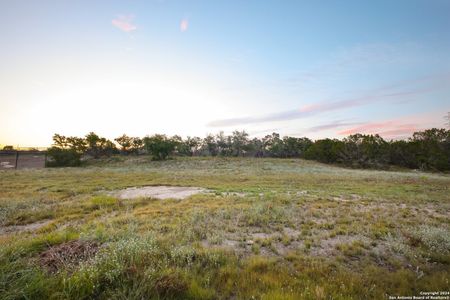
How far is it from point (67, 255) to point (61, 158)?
65964mm

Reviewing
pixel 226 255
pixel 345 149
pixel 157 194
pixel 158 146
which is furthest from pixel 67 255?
pixel 345 149

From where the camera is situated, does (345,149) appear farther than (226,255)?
Yes

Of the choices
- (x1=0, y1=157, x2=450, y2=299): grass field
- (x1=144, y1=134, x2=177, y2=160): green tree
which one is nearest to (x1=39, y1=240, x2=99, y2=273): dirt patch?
(x1=0, y1=157, x2=450, y2=299): grass field

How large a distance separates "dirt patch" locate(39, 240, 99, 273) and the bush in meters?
64.3

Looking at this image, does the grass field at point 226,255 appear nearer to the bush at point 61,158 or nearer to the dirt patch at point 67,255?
the dirt patch at point 67,255

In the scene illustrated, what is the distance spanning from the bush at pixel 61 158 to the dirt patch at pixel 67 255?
2532 inches

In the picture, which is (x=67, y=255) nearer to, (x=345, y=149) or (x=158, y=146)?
(x=158, y=146)

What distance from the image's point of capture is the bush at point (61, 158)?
181ft

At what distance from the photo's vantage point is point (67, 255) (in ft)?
14.1

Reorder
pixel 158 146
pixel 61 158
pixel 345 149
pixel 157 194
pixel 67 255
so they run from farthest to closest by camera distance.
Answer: pixel 345 149
pixel 158 146
pixel 61 158
pixel 157 194
pixel 67 255

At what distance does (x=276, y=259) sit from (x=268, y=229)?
93.8 inches

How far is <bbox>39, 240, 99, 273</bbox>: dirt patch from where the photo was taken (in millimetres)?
3779

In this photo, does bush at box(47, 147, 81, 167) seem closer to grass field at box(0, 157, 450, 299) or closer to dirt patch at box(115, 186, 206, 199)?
dirt patch at box(115, 186, 206, 199)

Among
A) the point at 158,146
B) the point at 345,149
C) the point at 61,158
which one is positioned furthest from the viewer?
the point at 345,149
